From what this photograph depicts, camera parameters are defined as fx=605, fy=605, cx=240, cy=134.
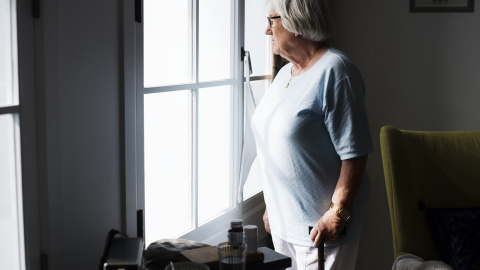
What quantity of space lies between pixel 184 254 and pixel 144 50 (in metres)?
0.66

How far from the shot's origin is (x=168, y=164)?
2031 mm

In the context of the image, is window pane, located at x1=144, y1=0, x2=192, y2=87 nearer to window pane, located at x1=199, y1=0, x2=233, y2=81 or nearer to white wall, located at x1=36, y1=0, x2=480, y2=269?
window pane, located at x1=199, y1=0, x2=233, y2=81

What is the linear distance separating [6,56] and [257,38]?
1654 millimetres

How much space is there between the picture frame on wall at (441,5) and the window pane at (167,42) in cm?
169

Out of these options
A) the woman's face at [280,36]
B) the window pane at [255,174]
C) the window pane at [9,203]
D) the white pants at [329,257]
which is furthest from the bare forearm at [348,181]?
the window pane at [9,203]

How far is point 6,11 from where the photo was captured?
4.19 ft

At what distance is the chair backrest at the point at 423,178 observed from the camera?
230 centimetres

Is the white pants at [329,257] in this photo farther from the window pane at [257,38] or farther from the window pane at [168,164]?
the window pane at [257,38]

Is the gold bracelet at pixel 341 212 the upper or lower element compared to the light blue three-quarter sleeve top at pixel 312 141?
lower

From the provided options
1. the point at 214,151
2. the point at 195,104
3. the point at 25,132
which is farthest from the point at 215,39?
the point at 25,132

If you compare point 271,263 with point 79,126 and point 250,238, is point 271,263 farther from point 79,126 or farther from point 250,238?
point 79,126

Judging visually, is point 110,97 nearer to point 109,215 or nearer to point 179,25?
point 109,215

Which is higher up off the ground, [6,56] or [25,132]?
[6,56]

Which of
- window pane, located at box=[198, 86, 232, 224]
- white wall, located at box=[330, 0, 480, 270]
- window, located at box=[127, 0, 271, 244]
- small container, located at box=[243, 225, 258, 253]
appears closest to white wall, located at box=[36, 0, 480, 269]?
window, located at box=[127, 0, 271, 244]
